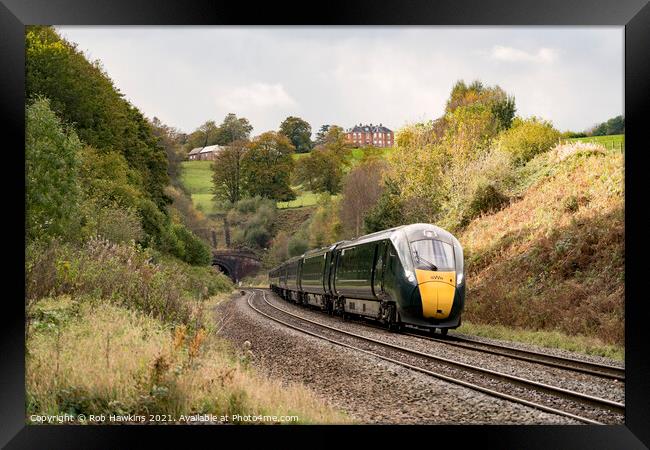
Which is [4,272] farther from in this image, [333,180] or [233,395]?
[333,180]

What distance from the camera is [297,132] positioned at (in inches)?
480

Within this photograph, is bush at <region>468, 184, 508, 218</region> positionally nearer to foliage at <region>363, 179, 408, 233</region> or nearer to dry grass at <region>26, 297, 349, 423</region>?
foliage at <region>363, 179, 408, 233</region>

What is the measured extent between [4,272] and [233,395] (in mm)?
2695

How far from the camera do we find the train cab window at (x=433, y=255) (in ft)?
53.0

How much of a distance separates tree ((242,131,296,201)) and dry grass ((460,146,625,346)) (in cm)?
791

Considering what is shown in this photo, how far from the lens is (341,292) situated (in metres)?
24.1

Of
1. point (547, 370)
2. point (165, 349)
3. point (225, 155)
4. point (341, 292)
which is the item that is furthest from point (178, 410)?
point (341, 292)

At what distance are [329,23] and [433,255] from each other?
33.1 ft

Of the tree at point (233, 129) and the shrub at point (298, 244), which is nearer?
the tree at point (233, 129)

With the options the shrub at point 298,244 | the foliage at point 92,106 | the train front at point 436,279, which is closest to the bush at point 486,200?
the shrub at point 298,244

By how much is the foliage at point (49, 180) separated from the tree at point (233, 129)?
4.46 m

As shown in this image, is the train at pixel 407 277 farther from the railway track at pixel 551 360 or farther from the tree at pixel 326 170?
the tree at pixel 326 170

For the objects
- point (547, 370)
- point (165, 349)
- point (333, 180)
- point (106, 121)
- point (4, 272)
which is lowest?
point (547, 370)

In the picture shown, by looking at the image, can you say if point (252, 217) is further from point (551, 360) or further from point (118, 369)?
point (118, 369)
